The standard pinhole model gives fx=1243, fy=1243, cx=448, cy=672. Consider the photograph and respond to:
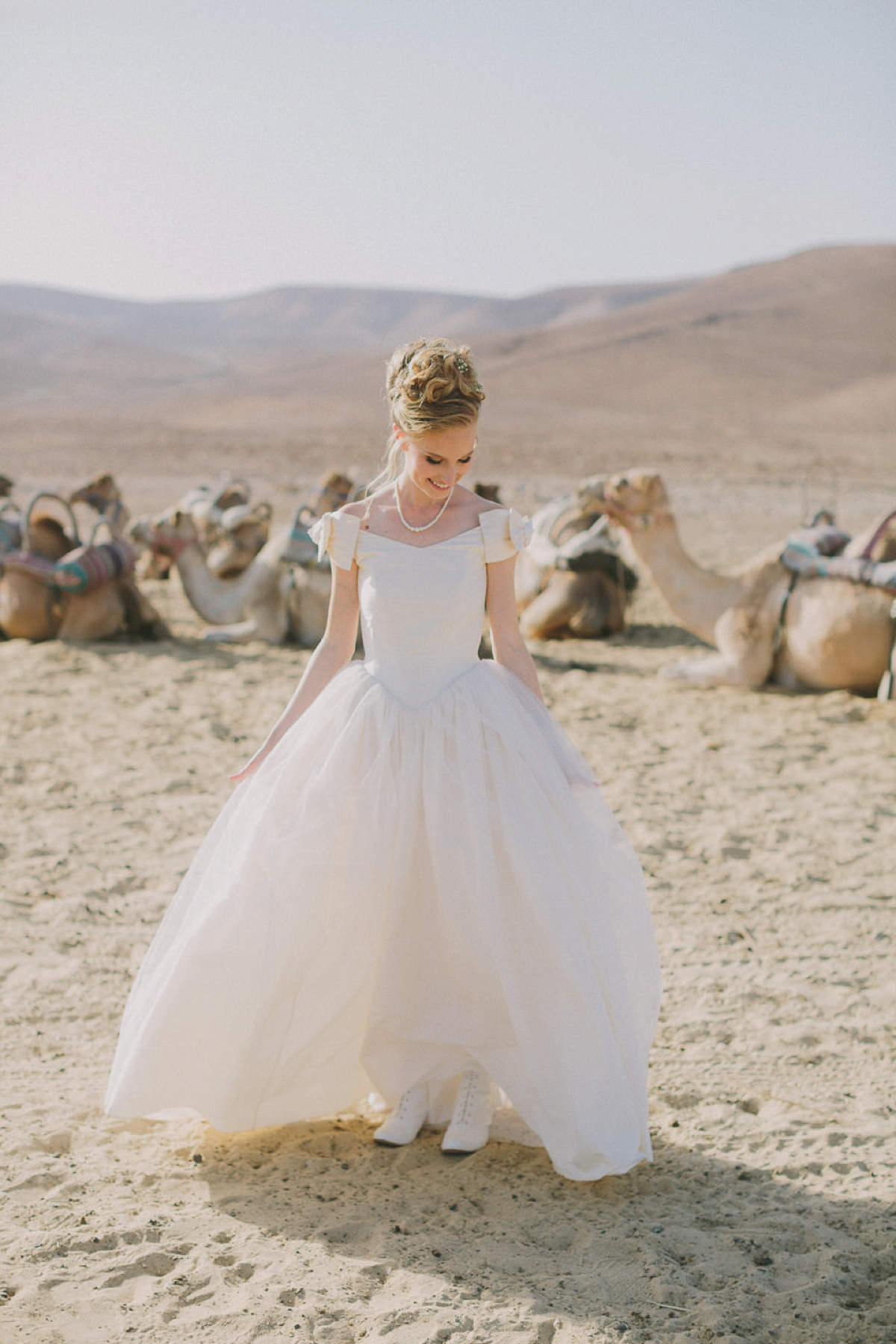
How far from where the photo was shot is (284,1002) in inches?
115

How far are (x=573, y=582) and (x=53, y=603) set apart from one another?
4.06 meters

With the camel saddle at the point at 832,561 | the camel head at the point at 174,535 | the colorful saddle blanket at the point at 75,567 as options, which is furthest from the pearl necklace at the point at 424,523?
the camel head at the point at 174,535

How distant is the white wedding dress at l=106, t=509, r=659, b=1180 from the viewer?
287 centimetres

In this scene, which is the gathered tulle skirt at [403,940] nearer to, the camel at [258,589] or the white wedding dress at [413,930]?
the white wedding dress at [413,930]

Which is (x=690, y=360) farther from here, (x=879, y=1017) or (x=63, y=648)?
(x=879, y=1017)

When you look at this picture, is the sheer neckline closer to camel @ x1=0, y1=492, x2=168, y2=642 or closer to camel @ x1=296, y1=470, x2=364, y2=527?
camel @ x1=296, y1=470, x2=364, y2=527

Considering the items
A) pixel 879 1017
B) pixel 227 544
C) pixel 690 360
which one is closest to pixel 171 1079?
pixel 879 1017

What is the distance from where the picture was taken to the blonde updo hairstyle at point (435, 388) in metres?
2.91

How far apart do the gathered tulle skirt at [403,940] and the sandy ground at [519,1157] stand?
0.68 ft

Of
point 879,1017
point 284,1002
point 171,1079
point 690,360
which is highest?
point 690,360

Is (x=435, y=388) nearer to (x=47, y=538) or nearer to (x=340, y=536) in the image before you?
(x=340, y=536)

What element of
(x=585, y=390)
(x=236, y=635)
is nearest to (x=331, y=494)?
(x=236, y=635)

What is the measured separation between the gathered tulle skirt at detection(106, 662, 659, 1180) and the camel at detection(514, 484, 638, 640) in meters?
6.96

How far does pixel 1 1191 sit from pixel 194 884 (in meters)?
0.82
